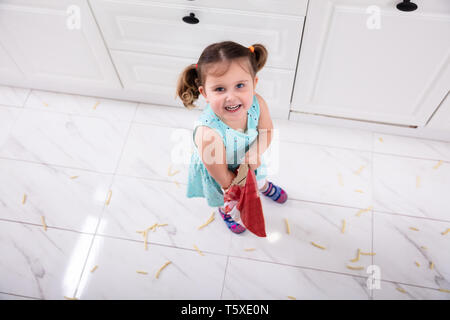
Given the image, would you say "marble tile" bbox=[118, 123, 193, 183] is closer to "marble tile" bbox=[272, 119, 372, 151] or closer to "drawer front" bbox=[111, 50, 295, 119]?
"drawer front" bbox=[111, 50, 295, 119]

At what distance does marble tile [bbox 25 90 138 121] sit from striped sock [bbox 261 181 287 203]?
92 centimetres

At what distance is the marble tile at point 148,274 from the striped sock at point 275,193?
1.24 feet

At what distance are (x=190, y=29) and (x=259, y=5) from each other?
12.2 inches

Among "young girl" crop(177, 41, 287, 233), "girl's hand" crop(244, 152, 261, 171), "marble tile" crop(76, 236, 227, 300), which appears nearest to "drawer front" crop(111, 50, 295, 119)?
"young girl" crop(177, 41, 287, 233)

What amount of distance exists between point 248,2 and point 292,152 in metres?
0.86

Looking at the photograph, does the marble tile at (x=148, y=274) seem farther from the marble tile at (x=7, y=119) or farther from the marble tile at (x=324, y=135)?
the marble tile at (x=7, y=119)

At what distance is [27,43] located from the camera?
161 centimetres

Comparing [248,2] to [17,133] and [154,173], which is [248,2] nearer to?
[154,173]

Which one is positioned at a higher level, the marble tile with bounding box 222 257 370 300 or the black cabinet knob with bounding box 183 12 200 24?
the black cabinet knob with bounding box 183 12 200 24

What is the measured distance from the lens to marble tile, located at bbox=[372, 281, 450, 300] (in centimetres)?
146

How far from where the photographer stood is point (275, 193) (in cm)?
162

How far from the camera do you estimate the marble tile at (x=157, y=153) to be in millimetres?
1770

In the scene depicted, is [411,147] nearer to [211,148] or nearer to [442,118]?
[442,118]
